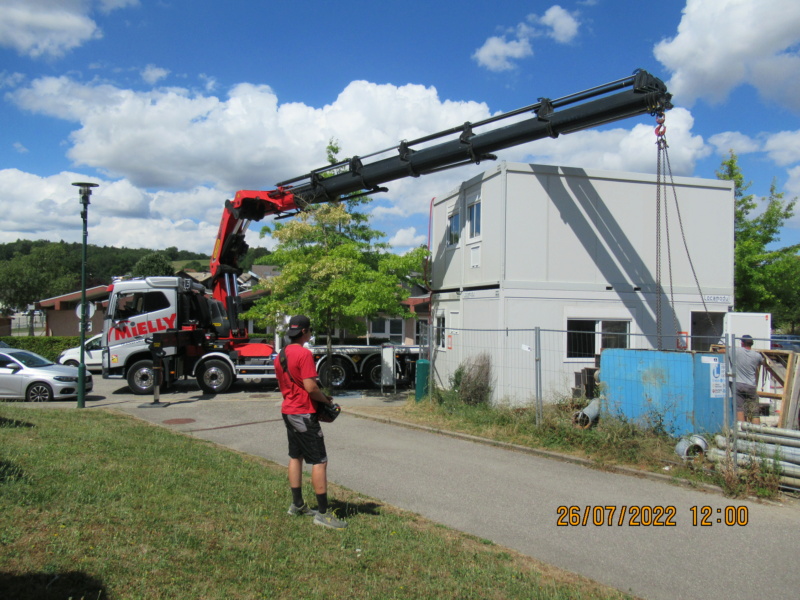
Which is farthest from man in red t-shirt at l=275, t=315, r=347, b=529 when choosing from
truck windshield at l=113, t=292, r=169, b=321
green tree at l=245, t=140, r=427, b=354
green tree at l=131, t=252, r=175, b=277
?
green tree at l=131, t=252, r=175, b=277

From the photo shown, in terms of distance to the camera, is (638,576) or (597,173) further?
(597,173)

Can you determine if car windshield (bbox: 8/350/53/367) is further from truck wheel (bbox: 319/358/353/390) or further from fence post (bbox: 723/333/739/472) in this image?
fence post (bbox: 723/333/739/472)

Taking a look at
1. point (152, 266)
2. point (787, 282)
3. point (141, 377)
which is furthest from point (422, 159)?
point (152, 266)

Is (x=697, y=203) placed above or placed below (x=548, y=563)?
above

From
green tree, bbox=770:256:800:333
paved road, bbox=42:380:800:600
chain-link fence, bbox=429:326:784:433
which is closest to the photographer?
paved road, bbox=42:380:800:600

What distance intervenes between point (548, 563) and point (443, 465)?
339cm

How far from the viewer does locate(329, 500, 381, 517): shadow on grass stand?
18.9ft

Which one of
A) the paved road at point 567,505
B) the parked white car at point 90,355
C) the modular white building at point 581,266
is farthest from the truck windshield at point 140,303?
the modular white building at point 581,266

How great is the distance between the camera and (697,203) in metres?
13.4

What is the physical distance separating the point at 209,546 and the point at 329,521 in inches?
44.2

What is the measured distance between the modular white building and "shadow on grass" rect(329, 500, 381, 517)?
19.8 ft

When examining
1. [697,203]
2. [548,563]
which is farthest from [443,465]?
[697,203]

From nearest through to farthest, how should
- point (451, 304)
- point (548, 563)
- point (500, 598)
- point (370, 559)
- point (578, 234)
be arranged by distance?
1. point (500, 598)
2. point (370, 559)
3. point (548, 563)
4. point (578, 234)
5. point (451, 304)

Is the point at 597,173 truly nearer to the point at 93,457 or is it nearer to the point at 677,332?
the point at 677,332
